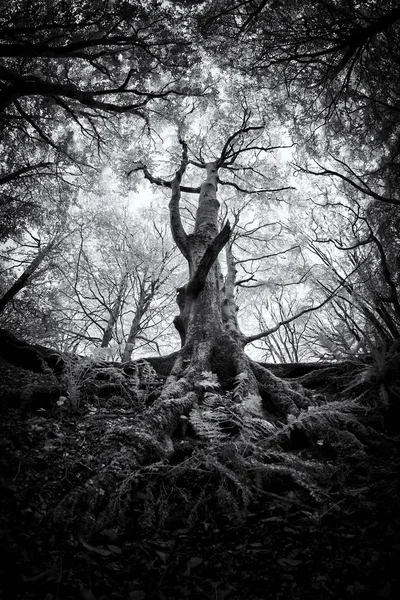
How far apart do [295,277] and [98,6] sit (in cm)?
890

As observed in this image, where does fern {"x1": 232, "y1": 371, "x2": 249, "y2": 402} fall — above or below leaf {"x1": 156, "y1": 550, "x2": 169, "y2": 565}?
above

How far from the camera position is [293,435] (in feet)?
10.2

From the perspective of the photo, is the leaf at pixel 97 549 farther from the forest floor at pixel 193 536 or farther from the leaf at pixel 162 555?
the leaf at pixel 162 555

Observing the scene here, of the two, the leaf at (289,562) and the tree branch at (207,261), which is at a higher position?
the tree branch at (207,261)

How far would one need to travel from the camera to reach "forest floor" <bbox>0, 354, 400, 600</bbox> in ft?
4.00

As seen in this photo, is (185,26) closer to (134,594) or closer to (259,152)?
(259,152)

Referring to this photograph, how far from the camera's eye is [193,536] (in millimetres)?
1684

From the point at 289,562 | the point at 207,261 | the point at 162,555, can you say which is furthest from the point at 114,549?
the point at 207,261

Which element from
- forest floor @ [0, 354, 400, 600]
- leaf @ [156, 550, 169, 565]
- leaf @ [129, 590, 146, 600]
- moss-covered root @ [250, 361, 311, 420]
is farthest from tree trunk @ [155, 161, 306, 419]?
leaf @ [129, 590, 146, 600]

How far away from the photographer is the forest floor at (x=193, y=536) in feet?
4.00

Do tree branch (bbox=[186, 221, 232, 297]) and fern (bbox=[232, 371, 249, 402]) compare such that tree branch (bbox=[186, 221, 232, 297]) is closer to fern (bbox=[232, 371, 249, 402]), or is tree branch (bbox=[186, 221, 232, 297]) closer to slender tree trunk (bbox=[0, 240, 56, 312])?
fern (bbox=[232, 371, 249, 402])

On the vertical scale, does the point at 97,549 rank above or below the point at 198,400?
below

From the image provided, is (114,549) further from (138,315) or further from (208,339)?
(138,315)

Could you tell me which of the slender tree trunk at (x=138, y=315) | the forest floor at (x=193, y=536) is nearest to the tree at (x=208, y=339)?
the forest floor at (x=193, y=536)
